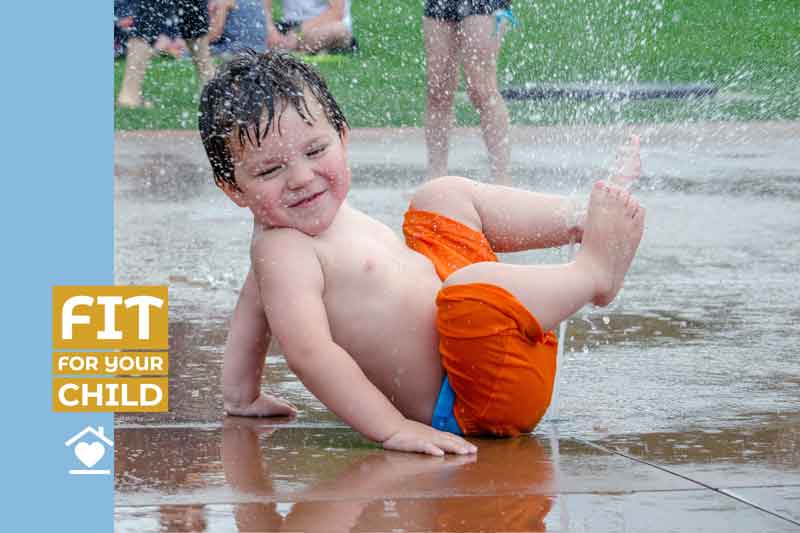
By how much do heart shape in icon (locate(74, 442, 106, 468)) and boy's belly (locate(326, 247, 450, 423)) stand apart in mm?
831

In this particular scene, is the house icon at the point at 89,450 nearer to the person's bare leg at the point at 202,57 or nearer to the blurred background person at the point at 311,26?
the person's bare leg at the point at 202,57

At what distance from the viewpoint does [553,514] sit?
2.28m

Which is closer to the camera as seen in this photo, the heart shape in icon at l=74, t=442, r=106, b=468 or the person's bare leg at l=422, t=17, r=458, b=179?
the heart shape in icon at l=74, t=442, r=106, b=468

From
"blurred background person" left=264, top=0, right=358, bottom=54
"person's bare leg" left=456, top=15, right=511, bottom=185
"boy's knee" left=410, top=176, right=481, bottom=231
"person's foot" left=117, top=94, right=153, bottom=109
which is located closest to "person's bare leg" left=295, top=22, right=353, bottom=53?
"blurred background person" left=264, top=0, right=358, bottom=54

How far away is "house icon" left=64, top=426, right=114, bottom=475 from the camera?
211 cm

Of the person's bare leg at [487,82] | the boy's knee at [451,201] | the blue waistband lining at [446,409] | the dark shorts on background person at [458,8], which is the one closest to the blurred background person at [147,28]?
the person's bare leg at [487,82]

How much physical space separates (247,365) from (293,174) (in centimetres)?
44

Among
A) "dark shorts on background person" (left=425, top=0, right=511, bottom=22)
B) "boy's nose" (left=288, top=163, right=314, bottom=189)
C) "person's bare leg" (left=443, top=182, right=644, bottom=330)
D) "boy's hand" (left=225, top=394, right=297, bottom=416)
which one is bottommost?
"boy's hand" (left=225, top=394, right=297, bottom=416)

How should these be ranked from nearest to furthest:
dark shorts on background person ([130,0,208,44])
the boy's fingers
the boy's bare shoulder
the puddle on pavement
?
1. the puddle on pavement
2. the boy's fingers
3. the boy's bare shoulder
4. dark shorts on background person ([130,0,208,44])

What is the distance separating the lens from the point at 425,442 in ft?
9.00

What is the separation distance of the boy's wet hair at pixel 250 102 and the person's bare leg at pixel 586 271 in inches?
18.3

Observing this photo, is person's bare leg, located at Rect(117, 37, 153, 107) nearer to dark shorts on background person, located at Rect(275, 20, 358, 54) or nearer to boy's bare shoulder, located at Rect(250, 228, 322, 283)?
dark shorts on background person, located at Rect(275, 20, 358, 54)

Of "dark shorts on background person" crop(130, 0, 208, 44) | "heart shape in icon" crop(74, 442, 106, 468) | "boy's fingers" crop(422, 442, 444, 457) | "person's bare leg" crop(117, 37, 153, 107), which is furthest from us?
"person's bare leg" crop(117, 37, 153, 107)

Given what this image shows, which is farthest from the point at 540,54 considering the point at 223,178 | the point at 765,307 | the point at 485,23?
the point at 223,178
